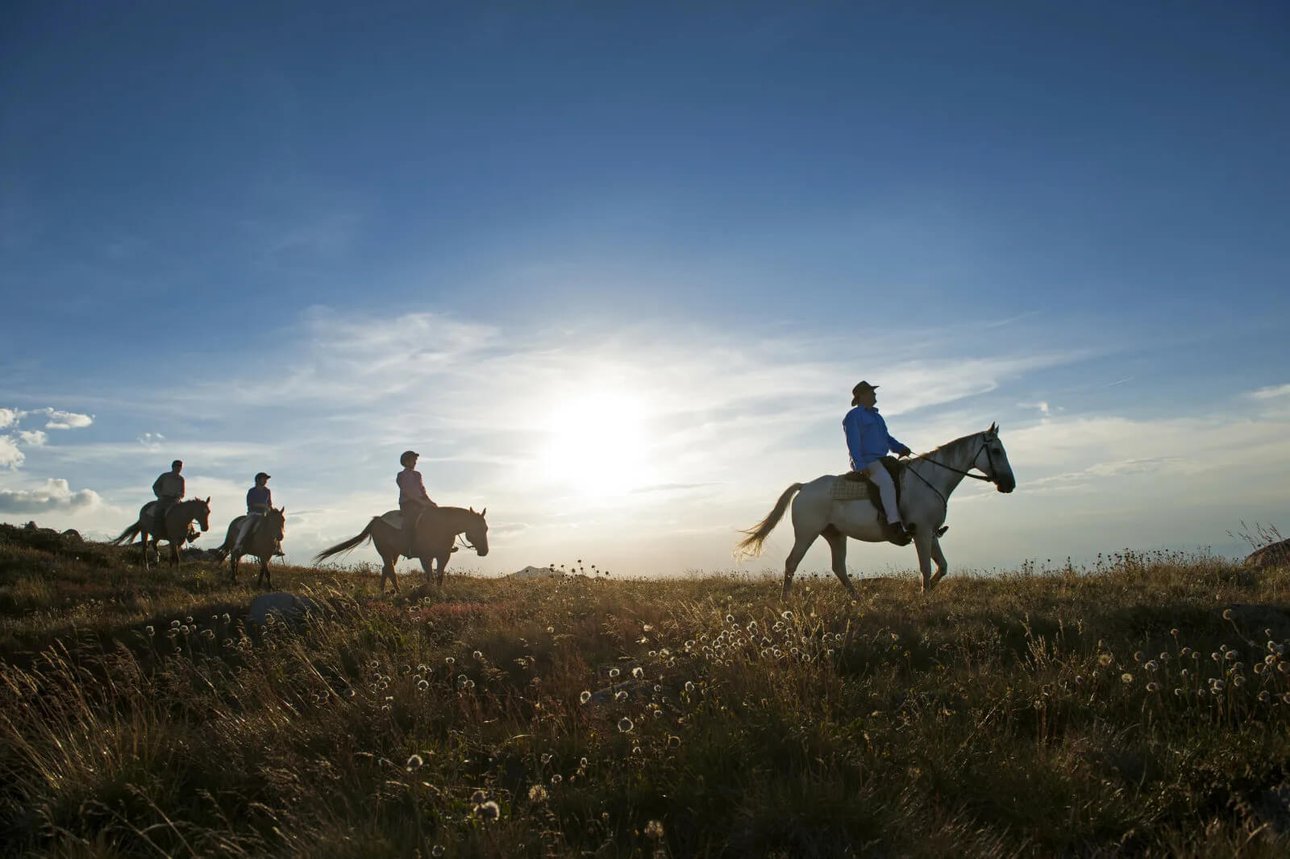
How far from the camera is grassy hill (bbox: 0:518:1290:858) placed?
425 cm

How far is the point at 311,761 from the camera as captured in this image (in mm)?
5504

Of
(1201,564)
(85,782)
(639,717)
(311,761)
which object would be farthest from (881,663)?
(1201,564)

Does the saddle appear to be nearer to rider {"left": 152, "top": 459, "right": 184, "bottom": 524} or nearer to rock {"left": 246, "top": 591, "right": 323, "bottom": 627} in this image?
rock {"left": 246, "top": 591, "right": 323, "bottom": 627}

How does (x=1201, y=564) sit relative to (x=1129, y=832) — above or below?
above

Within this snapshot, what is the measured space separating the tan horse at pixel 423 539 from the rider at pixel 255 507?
395cm

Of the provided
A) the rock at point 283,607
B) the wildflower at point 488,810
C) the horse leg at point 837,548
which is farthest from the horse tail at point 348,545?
the wildflower at point 488,810

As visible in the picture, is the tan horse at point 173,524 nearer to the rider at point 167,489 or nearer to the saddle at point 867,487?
the rider at point 167,489

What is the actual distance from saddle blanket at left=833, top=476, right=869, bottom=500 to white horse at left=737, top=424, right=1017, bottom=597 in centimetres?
7

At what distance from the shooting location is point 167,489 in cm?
2611

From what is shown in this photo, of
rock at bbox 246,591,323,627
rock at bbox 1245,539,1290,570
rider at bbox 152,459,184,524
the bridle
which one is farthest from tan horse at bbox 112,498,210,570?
rock at bbox 1245,539,1290,570

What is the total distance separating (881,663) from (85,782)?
6.44 m

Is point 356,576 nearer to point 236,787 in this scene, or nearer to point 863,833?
point 236,787

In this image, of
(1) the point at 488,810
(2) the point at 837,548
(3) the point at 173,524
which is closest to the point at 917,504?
(2) the point at 837,548

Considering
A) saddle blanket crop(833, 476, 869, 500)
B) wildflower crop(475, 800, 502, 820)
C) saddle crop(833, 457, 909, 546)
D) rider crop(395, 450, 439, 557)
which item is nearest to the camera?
wildflower crop(475, 800, 502, 820)
